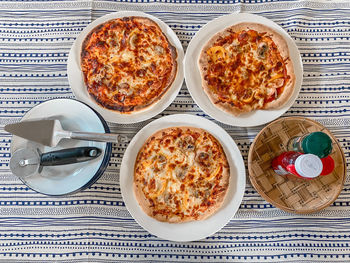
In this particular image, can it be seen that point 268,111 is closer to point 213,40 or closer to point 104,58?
point 213,40

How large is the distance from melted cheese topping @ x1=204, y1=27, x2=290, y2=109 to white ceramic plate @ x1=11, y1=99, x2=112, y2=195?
66 centimetres

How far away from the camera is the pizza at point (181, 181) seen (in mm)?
1706

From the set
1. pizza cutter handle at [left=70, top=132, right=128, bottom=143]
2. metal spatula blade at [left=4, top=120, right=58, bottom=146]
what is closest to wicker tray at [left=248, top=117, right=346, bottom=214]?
pizza cutter handle at [left=70, top=132, right=128, bottom=143]

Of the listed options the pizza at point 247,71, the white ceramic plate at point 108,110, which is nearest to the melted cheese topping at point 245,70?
the pizza at point 247,71

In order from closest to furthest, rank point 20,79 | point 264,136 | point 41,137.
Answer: point 41,137, point 264,136, point 20,79

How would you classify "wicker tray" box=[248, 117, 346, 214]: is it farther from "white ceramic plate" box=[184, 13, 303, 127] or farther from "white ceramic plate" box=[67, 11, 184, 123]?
"white ceramic plate" box=[67, 11, 184, 123]

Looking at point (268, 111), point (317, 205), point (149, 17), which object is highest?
point (149, 17)

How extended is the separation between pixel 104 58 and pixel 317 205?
139cm

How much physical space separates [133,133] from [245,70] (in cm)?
72

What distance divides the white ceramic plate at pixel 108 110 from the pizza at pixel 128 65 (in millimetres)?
26

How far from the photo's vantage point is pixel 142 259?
70.8 inches

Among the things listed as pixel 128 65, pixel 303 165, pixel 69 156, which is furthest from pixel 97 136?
pixel 303 165

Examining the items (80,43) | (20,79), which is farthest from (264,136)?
(20,79)

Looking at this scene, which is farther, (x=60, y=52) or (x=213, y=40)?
(x=60, y=52)
